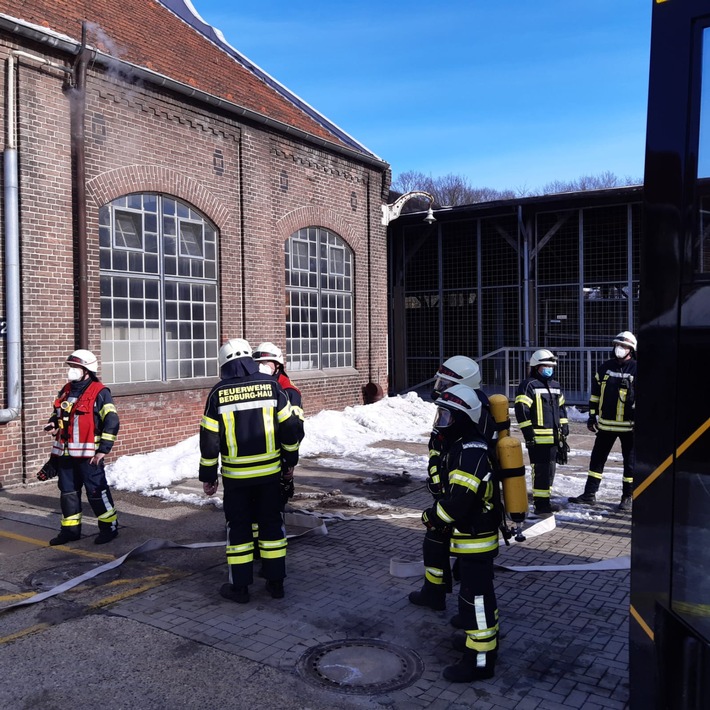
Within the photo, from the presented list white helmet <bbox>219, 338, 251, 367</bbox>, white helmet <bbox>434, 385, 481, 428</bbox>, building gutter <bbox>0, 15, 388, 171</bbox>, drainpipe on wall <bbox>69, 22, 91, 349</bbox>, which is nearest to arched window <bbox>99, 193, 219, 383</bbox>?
drainpipe on wall <bbox>69, 22, 91, 349</bbox>

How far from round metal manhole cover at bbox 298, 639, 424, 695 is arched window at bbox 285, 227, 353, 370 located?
9.87 metres

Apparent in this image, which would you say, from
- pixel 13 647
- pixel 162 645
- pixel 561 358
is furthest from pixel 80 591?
pixel 561 358

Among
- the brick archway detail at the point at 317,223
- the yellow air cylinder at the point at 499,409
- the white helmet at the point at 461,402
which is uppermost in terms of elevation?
the brick archway detail at the point at 317,223

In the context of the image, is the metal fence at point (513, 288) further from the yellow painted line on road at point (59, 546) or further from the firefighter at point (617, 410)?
the yellow painted line on road at point (59, 546)

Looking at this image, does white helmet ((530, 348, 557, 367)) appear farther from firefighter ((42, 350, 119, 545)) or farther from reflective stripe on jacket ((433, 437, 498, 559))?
firefighter ((42, 350, 119, 545))

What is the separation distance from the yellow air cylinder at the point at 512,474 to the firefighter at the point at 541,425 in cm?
332

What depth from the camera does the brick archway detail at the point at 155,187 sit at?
10086mm

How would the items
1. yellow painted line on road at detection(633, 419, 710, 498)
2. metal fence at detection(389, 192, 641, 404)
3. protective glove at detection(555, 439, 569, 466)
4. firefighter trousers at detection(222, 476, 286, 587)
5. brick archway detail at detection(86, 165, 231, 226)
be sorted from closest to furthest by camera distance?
yellow painted line on road at detection(633, 419, 710, 498), firefighter trousers at detection(222, 476, 286, 587), protective glove at detection(555, 439, 569, 466), brick archway detail at detection(86, 165, 231, 226), metal fence at detection(389, 192, 641, 404)

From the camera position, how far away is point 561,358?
1703 centimetres

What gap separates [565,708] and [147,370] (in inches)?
349

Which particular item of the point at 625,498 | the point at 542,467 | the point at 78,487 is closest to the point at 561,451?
the point at 542,467

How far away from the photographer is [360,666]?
4020 mm

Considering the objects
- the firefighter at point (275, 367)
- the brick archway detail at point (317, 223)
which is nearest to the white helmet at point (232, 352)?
the firefighter at point (275, 367)

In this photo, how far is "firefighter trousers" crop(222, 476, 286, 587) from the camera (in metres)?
5.04
